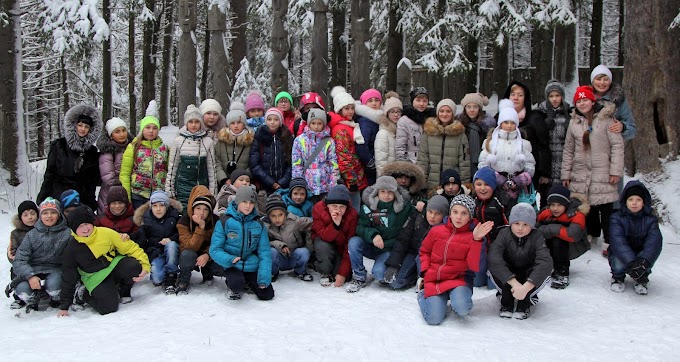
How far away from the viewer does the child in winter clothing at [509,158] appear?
676 cm

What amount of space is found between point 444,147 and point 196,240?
10.0 ft

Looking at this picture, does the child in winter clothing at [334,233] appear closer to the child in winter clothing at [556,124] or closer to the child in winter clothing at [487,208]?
the child in winter clothing at [487,208]

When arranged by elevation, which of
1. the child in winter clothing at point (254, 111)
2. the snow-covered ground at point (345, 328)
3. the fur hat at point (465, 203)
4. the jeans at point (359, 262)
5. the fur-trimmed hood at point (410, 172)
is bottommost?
the snow-covered ground at point (345, 328)

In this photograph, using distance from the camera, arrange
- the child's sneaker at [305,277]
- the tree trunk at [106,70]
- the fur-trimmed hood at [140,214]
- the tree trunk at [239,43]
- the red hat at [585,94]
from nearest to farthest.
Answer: the fur-trimmed hood at [140,214]
the child's sneaker at [305,277]
the red hat at [585,94]
the tree trunk at [239,43]
the tree trunk at [106,70]

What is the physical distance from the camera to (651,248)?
6.07 meters

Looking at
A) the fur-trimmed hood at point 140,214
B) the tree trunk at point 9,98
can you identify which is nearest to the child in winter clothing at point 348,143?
the fur-trimmed hood at point 140,214

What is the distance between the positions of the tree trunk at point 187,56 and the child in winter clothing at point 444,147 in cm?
704

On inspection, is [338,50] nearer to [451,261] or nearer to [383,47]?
[383,47]

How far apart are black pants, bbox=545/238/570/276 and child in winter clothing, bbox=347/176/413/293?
1540 millimetres

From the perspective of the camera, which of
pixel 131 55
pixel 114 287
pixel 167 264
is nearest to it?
pixel 114 287

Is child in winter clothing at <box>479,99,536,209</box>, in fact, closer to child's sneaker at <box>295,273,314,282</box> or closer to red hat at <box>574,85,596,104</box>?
red hat at <box>574,85,596,104</box>

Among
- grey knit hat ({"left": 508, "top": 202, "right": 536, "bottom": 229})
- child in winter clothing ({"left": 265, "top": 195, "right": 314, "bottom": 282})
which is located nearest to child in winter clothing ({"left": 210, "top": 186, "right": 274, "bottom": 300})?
child in winter clothing ({"left": 265, "top": 195, "right": 314, "bottom": 282})

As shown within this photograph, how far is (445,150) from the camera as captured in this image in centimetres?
724

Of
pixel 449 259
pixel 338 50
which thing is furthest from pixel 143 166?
pixel 338 50
